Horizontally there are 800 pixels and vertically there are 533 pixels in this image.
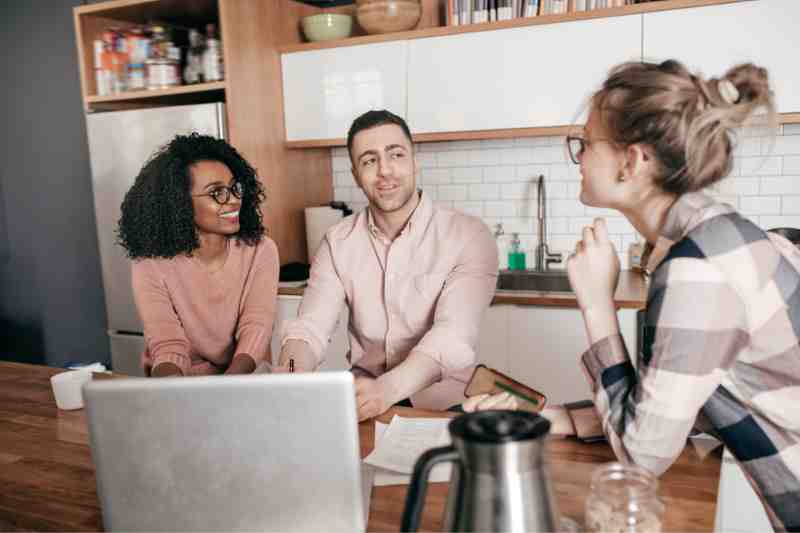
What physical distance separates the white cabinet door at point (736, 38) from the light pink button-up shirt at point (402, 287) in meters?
1.29

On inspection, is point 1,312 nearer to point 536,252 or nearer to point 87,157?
point 87,157

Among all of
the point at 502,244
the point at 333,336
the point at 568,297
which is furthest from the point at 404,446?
the point at 502,244

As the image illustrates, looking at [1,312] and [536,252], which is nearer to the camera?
[536,252]

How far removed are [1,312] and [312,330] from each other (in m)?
3.40

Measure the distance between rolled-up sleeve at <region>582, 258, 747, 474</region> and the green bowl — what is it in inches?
105

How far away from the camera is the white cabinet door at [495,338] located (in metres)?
2.98

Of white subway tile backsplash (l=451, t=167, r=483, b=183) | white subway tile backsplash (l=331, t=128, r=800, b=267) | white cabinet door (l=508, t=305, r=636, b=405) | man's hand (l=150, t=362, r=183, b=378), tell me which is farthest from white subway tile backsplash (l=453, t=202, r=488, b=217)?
man's hand (l=150, t=362, r=183, b=378)

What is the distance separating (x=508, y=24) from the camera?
122 inches

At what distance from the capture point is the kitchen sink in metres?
3.37

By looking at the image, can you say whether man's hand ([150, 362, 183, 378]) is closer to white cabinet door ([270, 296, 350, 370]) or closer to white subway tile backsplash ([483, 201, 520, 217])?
white cabinet door ([270, 296, 350, 370])

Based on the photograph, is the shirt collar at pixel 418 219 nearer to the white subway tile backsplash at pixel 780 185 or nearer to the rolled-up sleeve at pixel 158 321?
the rolled-up sleeve at pixel 158 321

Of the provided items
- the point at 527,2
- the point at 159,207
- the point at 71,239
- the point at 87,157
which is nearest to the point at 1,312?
the point at 71,239

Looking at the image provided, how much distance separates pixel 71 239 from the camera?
4.39 meters

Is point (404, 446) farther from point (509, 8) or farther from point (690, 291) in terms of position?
point (509, 8)
